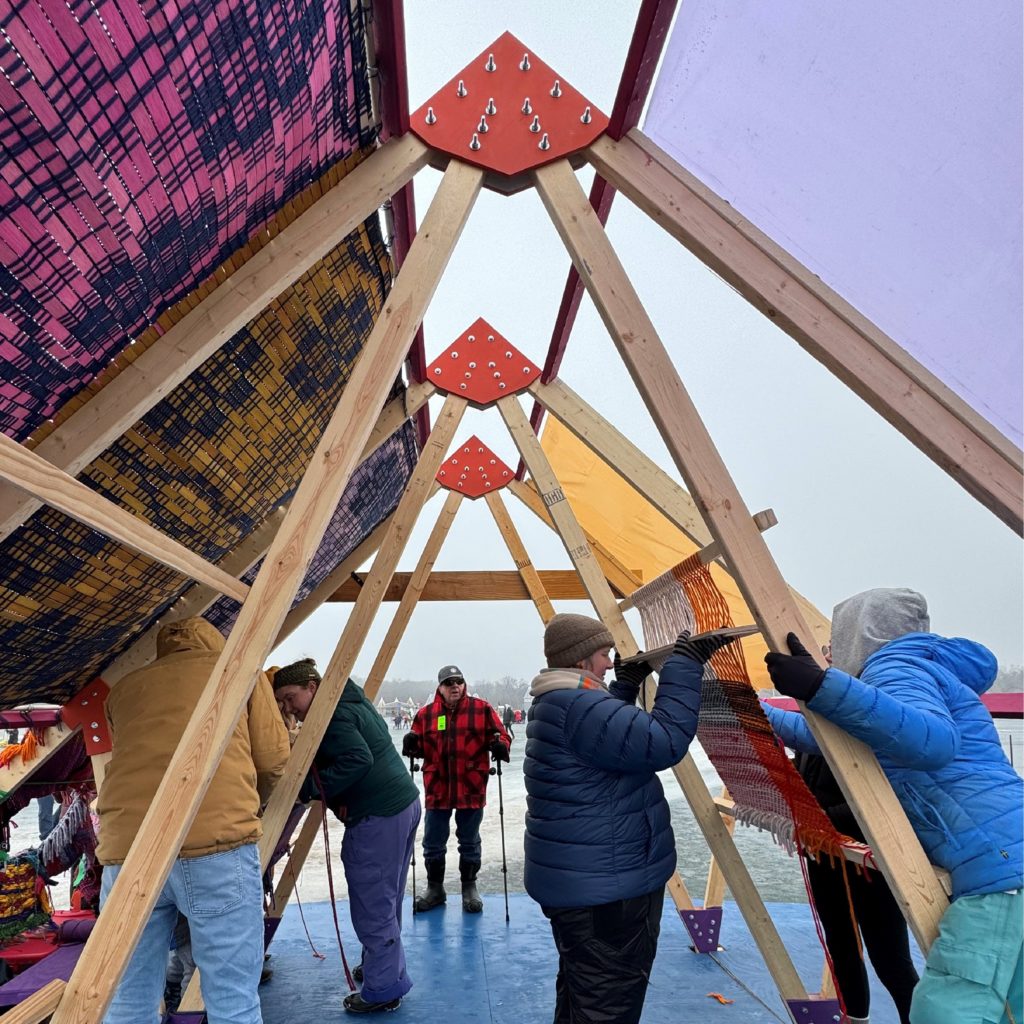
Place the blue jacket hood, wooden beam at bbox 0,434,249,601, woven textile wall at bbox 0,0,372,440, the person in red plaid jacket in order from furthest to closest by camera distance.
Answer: the person in red plaid jacket
the blue jacket hood
wooden beam at bbox 0,434,249,601
woven textile wall at bbox 0,0,372,440

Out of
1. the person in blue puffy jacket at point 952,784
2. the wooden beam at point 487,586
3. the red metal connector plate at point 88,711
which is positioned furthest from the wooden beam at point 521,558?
the person in blue puffy jacket at point 952,784

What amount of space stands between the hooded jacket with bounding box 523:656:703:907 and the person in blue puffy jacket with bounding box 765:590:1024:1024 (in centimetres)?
40

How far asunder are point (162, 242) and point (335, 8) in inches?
22.6

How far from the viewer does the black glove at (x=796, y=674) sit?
158cm

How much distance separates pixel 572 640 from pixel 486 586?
352 centimetres

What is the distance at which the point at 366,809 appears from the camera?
125 inches

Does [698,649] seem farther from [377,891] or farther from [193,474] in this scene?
[377,891]

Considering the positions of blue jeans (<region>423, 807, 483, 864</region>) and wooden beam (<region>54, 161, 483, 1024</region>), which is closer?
wooden beam (<region>54, 161, 483, 1024</region>)

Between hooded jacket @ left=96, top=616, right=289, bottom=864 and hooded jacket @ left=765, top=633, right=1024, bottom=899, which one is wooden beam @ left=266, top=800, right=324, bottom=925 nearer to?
hooded jacket @ left=96, top=616, right=289, bottom=864

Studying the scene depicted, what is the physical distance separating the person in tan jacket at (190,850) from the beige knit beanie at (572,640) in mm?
851

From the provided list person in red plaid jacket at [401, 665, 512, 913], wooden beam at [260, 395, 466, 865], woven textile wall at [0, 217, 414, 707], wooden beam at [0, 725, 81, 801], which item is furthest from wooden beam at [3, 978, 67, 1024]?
person in red plaid jacket at [401, 665, 512, 913]

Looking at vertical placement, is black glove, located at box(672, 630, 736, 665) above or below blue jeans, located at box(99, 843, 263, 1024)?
above

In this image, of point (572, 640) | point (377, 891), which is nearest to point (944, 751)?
point (572, 640)

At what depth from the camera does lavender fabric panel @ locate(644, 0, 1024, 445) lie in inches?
60.2
